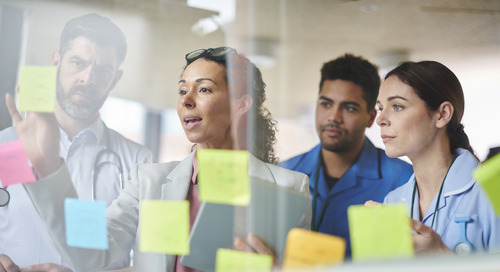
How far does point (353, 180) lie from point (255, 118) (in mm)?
369

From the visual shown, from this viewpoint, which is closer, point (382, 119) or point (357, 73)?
point (382, 119)

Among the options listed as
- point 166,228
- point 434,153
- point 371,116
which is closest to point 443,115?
point 434,153

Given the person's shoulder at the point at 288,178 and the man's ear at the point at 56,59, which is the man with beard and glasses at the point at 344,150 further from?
the man's ear at the point at 56,59

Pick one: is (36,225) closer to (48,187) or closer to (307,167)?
(48,187)

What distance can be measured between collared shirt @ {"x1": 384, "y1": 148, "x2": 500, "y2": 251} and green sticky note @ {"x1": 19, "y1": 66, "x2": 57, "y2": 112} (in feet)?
3.85

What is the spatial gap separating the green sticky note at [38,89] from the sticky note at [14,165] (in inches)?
5.2

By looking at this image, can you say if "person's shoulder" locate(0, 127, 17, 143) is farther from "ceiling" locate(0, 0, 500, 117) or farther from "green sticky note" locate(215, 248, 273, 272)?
"green sticky note" locate(215, 248, 273, 272)

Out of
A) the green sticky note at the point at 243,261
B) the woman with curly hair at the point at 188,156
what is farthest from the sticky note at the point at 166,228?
the green sticky note at the point at 243,261

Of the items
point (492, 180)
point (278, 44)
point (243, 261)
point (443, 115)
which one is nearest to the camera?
point (492, 180)

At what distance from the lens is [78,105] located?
5.35 feet

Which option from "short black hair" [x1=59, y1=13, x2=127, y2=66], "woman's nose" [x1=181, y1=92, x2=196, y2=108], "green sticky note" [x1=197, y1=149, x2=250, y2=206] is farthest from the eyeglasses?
"green sticky note" [x1=197, y1=149, x2=250, y2=206]

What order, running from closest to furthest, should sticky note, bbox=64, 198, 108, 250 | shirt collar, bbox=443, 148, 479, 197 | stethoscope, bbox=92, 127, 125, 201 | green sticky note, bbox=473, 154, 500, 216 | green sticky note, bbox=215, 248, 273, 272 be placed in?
green sticky note, bbox=473, 154, 500, 216, green sticky note, bbox=215, 248, 273, 272, shirt collar, bbox=443, 148, 479, 197, sticky note, bbox=64, 198, 108, 250, stethoscope, bbox=92, 127, 125, 201

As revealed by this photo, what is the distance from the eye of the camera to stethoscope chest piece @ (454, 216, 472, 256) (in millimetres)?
1220

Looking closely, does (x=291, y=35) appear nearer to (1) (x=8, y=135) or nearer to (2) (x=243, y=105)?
(2) (x=243, y=105)
